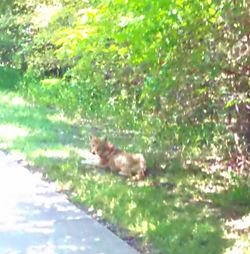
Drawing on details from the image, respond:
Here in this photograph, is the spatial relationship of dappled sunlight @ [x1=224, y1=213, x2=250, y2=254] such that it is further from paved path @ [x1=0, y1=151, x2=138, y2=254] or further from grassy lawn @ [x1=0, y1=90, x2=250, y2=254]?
paved path @ [x1=0, y1=151, x2=138, y2=254]

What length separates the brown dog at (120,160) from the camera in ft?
30.2

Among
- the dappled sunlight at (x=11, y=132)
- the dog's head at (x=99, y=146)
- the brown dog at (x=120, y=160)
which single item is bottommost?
the brown dog at (x=120, y=160)

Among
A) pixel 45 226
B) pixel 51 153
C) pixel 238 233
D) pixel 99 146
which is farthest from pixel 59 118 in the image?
pixel 238 233

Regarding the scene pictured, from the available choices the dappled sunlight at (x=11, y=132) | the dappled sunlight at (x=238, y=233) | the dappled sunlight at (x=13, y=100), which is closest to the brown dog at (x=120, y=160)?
the dappled sunlight at (x=238, y=233)

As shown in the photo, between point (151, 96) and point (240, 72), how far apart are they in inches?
48.9

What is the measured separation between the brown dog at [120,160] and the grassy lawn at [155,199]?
0.15m

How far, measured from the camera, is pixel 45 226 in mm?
7059

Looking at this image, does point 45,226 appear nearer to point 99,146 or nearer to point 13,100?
point 99,146

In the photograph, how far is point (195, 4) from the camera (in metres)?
6.98

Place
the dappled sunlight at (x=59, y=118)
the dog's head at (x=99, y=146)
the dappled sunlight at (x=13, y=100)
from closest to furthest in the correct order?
1. the dog's head at (x=99, y=146)
2. the dappled sunlight at (x=59, y=118)
3. the dappled sunlight at (x=13, y=100)

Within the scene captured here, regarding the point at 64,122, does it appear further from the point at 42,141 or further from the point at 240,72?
the point at 240,72

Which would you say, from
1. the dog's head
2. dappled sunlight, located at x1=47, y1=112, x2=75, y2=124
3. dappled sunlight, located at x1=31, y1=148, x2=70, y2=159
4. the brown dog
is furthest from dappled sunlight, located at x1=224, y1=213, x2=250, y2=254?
dappled sunlight, located at x1=47, y1=112, x2=75, y2=124

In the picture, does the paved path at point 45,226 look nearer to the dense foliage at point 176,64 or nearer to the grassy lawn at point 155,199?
the grassy lawn at point 155,199

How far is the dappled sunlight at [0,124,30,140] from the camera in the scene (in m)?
12.7
